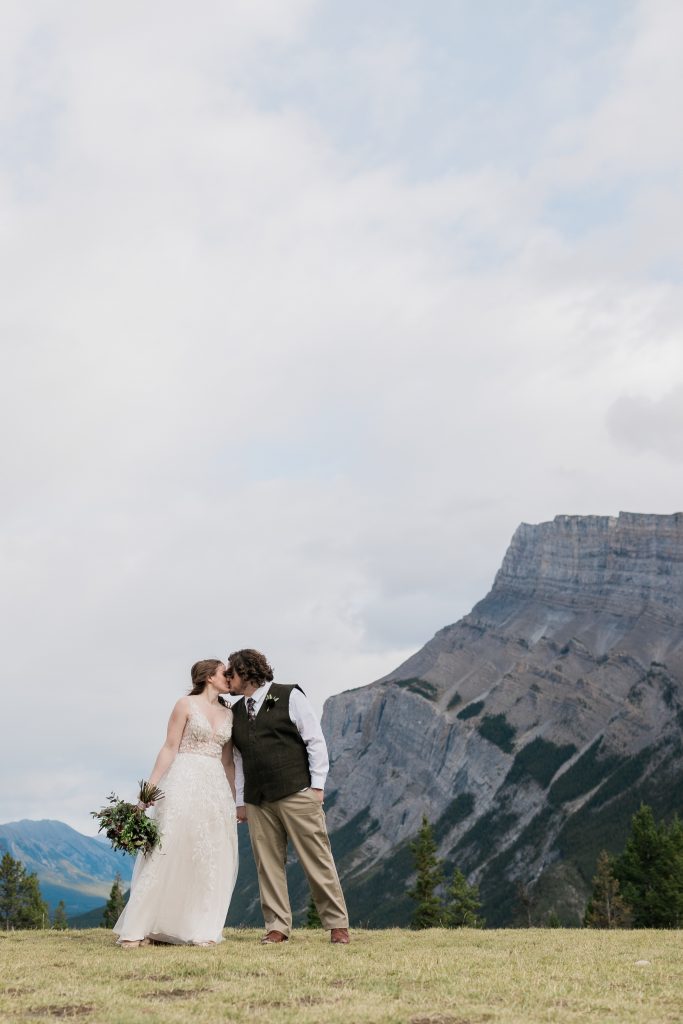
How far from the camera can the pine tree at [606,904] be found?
74938 millimetres

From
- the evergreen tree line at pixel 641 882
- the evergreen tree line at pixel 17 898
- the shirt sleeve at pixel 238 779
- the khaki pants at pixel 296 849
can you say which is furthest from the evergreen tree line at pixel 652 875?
the shirt sleeve at pixel 238 779

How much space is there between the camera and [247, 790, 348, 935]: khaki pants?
1473 centimetres

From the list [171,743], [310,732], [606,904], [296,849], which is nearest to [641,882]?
[606,904]

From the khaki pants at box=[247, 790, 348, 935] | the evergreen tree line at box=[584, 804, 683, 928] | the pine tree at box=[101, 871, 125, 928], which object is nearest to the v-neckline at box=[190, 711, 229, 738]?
the khaki pants at box=[247, 790, 348, 935]

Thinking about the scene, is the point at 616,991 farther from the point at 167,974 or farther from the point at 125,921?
the point at 125,921

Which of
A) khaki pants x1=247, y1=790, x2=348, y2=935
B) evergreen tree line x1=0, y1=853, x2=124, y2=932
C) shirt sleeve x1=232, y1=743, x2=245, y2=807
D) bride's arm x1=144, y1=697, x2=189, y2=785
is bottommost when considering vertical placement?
evergreen tree line x1=0, y1=853, x2=124, y2=932

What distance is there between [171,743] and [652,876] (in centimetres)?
5809

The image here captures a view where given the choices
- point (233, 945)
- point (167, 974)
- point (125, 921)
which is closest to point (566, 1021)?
point (167, 974)

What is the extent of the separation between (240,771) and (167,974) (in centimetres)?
463

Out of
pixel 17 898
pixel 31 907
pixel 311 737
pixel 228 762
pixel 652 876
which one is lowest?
pixel 652 876

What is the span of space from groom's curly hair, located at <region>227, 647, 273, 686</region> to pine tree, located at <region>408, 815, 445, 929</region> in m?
54.2

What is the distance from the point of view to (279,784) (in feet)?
48.9

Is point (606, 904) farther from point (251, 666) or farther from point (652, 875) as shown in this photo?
point (251, 666)

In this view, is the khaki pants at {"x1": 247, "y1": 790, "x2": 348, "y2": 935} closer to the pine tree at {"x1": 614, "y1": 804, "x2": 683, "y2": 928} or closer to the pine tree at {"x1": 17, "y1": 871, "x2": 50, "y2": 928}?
the pine tree at {"x1": 614, "y1": 804, "x2": 683, "y2": 928}
